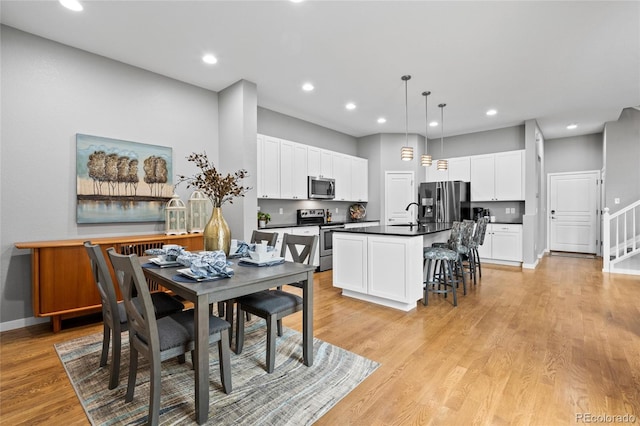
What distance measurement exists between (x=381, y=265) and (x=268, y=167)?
2.50 meters

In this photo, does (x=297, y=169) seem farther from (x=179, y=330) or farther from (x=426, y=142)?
(x=179, y=330)

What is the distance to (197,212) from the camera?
13.0ft

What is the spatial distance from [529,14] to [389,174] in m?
4.39

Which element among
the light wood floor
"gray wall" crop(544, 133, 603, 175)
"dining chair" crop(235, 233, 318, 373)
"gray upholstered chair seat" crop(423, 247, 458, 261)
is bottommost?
the light wood floor

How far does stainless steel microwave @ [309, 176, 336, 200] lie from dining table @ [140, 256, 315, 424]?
3.44m

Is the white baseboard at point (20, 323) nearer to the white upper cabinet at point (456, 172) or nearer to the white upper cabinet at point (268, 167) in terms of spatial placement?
the white upper cabinet at point (268, 167)

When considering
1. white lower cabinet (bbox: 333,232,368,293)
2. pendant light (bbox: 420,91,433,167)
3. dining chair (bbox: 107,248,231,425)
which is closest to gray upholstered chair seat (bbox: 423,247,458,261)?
white lower cabinet (bbox: 333,232,368,293)

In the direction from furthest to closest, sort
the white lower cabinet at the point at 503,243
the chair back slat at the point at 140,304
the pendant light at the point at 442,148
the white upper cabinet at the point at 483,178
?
1. the white upper cabinet at the point at 483,178
2. the white lower cabinet at the point at 503,243
3. the pendant light at the point at 442,148
4. the chair back slat at the point at 140,304

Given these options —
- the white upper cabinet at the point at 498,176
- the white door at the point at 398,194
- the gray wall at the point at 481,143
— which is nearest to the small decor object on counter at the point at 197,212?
the white door at the point at 398,194

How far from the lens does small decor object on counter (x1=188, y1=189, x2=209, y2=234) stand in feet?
12.8

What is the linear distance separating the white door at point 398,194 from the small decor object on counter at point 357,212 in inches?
21.4

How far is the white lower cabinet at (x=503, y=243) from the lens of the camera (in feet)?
19.4

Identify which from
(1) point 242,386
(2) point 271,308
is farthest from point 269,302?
(1) point 242,386

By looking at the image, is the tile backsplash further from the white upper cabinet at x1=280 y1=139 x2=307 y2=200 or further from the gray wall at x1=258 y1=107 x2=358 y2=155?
the gray wall at x1=258 y1=107 x2=358 y2=155
